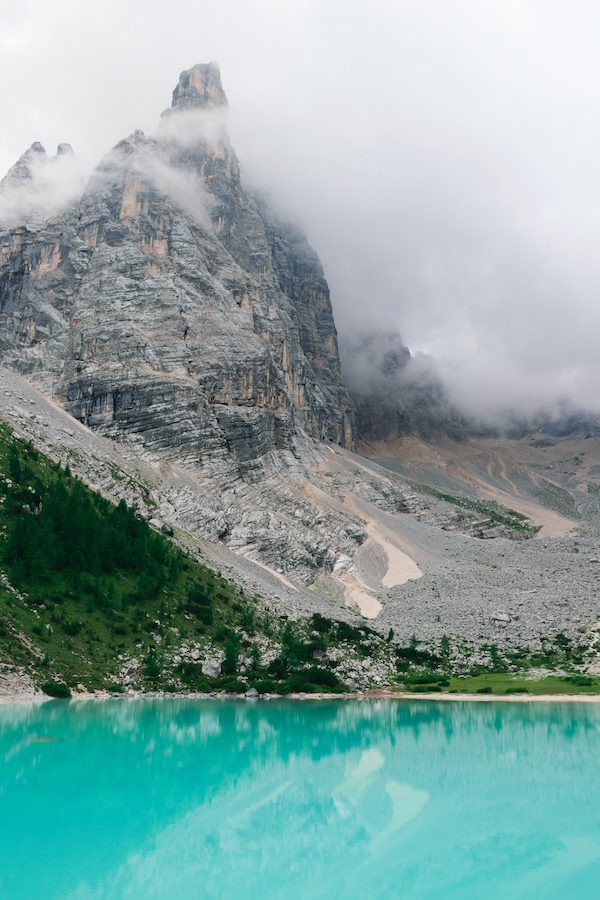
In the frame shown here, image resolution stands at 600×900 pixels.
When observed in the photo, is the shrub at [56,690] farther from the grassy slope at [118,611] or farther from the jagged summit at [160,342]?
the jagged summit at [160,342]

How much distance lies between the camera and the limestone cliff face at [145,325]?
477ft

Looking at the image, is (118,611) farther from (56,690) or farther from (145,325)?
(145,325)

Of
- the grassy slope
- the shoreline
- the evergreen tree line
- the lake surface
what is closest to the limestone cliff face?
the evergreen tree line

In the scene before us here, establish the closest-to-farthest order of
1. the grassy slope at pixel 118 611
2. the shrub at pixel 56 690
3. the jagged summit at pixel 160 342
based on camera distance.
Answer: the shrub at pixel 56 690
the grassy slope at pixel 118 611
the jagged summit at pixel 160 342

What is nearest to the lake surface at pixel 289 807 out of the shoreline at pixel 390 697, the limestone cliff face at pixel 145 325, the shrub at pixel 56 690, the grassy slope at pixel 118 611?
the shrub at pixel 56 690

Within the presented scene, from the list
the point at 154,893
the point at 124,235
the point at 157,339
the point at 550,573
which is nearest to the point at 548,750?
the point at 154,893

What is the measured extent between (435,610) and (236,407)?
67.7 m

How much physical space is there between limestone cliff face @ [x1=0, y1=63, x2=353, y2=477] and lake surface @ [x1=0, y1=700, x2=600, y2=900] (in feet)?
301

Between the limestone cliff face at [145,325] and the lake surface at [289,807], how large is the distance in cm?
9185

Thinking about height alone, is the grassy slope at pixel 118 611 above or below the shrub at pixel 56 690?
above

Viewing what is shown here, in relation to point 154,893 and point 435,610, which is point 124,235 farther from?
point 154,893

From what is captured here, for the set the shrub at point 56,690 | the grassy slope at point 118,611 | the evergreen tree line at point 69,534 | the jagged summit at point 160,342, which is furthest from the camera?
the jagged summit at point 160,342

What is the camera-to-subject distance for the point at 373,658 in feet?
287

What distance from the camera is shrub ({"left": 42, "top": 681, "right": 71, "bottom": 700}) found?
6034cm
